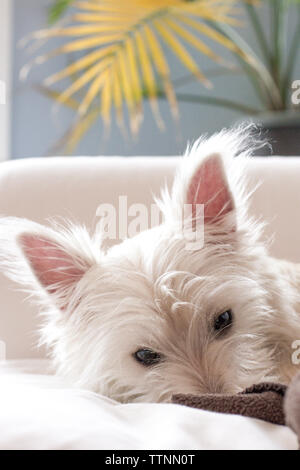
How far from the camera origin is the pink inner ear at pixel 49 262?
46.1 inches

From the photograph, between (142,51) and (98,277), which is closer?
(98,277)

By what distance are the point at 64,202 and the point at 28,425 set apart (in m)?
0.86

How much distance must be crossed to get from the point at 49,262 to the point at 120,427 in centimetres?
43

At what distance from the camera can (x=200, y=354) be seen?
3.49 ft

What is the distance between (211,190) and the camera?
3.89ft

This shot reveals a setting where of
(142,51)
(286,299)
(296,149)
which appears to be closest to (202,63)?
(142,51)

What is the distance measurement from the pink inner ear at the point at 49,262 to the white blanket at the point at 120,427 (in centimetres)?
27

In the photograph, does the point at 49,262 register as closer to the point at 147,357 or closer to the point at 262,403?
the point at 147,357
